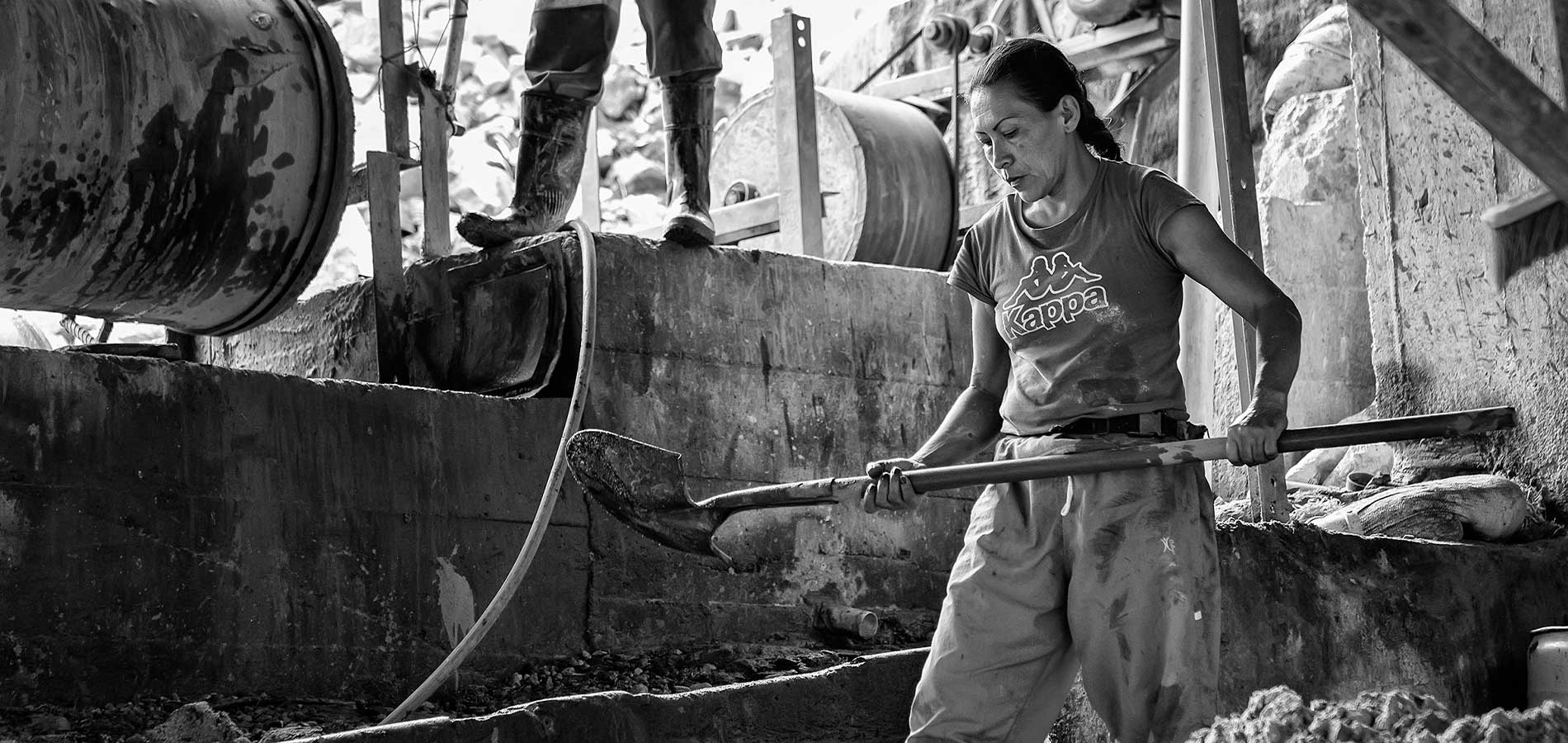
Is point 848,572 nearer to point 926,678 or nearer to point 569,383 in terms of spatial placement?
point 569,383

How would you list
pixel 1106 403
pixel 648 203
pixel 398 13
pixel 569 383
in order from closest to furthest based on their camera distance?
pixel 1106 403 → pixel 569 383 → pixel 398 13 → pixel 648 203

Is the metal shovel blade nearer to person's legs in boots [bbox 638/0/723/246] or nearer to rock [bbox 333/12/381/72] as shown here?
person's legs in boots [bbox 638/0/723/246]

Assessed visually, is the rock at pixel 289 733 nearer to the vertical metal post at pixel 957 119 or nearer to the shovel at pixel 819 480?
the shovel at pixel 819 480

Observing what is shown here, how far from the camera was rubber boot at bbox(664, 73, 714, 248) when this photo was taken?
20.1 ft

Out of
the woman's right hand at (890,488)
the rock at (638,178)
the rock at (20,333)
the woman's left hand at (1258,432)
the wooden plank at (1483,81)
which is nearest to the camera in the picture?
the wooden plank at (1483,81)

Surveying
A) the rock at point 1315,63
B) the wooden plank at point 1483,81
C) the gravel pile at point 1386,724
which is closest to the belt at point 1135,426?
the gravel pile at point 1386,724

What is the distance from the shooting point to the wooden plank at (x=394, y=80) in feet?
19.9

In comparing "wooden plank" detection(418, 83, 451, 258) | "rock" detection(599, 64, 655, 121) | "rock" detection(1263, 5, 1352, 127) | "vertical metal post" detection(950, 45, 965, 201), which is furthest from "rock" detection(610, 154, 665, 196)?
"wooden plank" detection(418, 83, 451, 258)

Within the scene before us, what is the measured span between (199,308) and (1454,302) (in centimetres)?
392

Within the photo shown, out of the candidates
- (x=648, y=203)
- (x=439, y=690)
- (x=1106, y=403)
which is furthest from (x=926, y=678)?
(x=648, y=203)

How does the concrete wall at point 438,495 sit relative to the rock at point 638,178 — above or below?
below

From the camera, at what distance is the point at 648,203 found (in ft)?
61.2

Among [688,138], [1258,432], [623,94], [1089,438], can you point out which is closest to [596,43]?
[688,138]

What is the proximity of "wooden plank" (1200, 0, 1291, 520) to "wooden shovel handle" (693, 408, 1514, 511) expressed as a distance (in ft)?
5.03
